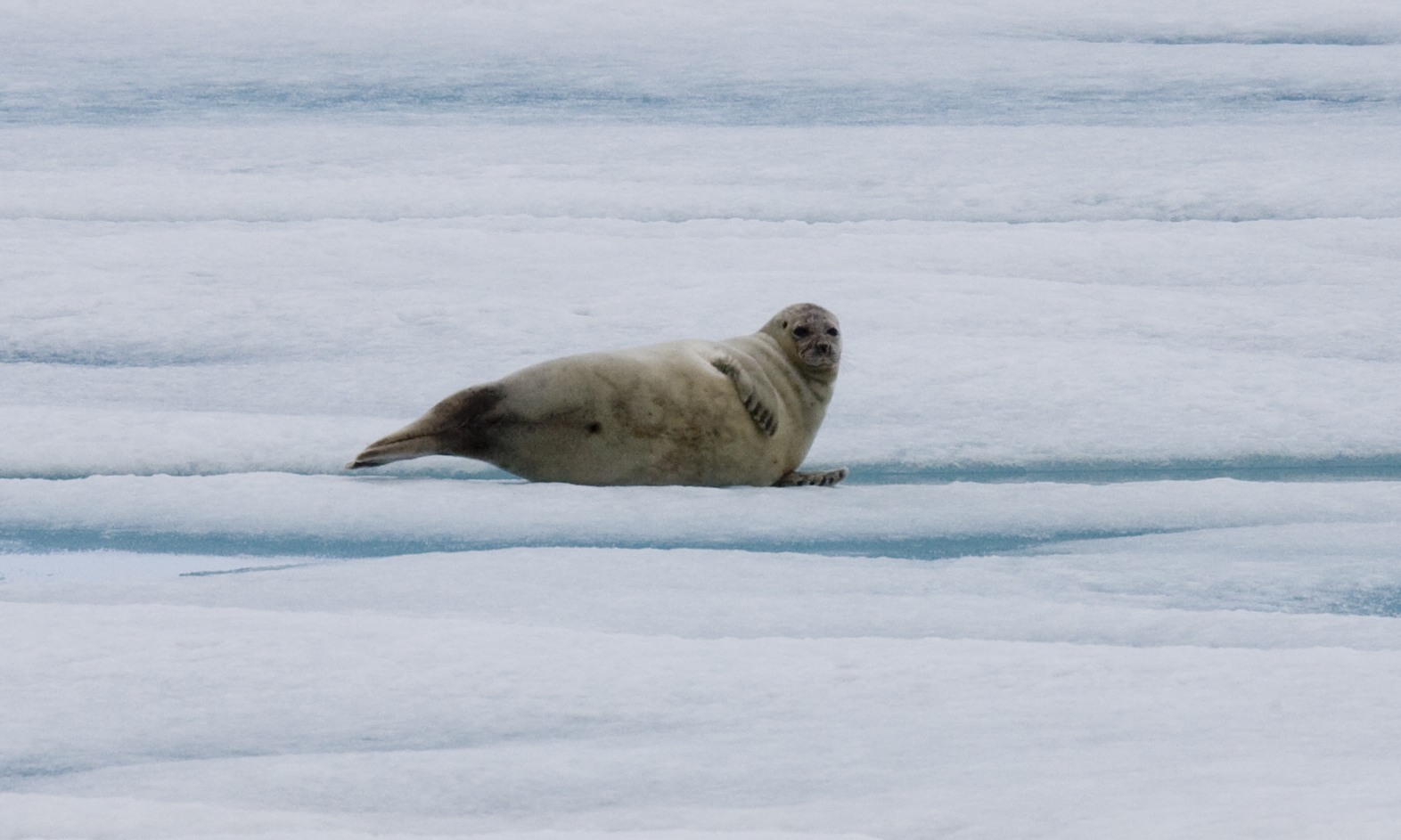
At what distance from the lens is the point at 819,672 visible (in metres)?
2.45

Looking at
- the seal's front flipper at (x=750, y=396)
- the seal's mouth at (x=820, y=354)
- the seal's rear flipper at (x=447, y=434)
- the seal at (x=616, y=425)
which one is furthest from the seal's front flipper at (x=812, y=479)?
the seal's rear flipper at (x=447, y=434)

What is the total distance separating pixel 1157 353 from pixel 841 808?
3.21 metres

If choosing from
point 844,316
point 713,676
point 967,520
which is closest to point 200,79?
point 844,316

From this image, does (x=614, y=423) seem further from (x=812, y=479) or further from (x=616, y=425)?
(x=812, y=479)

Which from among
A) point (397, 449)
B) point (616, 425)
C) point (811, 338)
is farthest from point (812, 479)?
point (397, 449)

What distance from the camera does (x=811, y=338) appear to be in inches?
168

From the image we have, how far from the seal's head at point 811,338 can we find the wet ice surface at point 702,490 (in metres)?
0.25

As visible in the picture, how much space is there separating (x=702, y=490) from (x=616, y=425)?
26cm

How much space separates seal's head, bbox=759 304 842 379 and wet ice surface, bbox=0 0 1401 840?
0.81 ft

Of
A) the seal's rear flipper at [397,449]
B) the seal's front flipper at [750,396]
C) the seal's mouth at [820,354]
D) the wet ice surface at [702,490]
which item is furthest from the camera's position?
the seal's mouth at [820,354]

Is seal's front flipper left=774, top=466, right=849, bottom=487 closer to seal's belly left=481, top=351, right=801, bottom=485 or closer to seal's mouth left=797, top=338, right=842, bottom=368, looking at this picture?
seal's belly left=481, top=351, right=801, bottom=485

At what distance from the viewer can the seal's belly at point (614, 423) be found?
12.6ft

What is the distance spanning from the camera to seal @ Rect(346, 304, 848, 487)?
3.85 metres

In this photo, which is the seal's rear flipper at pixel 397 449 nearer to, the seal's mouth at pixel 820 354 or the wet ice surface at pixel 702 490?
the wet ice surface at pixel 702 490
